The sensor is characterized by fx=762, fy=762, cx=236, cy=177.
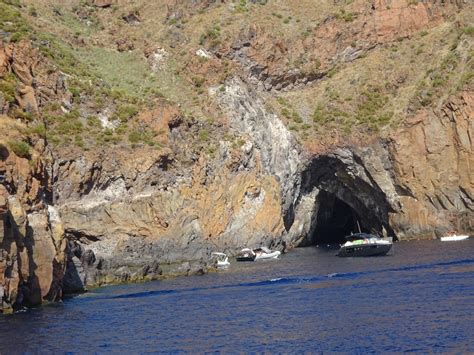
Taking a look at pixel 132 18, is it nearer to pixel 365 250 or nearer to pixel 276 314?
pixel 365 250

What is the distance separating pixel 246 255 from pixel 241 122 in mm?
21185

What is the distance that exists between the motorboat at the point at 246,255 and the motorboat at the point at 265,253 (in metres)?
0.45

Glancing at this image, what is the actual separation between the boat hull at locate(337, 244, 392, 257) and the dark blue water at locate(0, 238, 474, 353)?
35.4 feet

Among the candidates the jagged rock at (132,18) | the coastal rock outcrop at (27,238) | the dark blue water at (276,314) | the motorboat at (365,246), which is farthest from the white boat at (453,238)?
the jagged rock at (132,18)

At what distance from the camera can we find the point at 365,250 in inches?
3152

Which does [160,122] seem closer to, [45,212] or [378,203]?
[378,203]

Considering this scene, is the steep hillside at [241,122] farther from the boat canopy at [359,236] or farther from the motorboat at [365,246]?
the motorboat at [365,246]

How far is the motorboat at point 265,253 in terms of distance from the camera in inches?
3356

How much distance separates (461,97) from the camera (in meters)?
96.2

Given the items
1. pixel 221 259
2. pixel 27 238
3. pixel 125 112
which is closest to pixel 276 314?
pixel 27 238

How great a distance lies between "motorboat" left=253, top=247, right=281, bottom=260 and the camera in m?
85.2

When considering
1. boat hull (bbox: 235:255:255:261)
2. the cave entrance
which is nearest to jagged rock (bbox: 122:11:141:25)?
the cave entrance

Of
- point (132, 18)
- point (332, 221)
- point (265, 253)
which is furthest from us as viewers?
point (132, 18)

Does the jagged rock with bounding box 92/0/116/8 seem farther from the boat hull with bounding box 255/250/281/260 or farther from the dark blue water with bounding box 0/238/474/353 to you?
the dark blue water with bounding box 0/238/474/353
